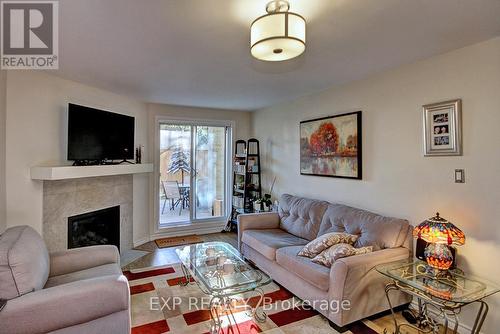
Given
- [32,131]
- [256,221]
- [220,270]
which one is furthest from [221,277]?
[32,131]

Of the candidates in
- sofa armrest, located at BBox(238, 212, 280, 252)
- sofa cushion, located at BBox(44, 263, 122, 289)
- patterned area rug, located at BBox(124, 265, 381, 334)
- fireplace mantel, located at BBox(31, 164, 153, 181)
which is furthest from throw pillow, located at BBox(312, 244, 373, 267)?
fireplace mantel, located at BBox(31, 164, 153, 181)

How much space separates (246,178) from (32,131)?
10.4 feet

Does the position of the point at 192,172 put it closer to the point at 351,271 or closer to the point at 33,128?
the point at 33,128

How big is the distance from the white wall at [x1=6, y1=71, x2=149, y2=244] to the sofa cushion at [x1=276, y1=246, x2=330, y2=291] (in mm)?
2663

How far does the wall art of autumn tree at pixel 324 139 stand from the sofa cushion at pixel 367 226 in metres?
0.78

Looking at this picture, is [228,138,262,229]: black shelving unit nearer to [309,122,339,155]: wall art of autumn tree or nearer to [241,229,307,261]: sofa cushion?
[241,229,307,261]: sofa cushion

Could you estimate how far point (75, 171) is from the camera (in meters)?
3.00

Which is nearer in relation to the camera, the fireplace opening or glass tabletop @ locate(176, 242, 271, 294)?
glass tabletop @ locate(176, 242, 271, 294)

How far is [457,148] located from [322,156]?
1.55 meters

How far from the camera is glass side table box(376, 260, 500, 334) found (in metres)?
1.80

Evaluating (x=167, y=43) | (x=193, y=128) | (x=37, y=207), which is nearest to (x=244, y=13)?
A: (x=167, y=43)

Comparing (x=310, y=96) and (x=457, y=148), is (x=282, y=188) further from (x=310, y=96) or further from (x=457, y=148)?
(x=457, y=148)

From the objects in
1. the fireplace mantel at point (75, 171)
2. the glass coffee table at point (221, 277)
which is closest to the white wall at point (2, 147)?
the fireplace mantel at point (75, 171)

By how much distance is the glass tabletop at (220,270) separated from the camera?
216 cm
